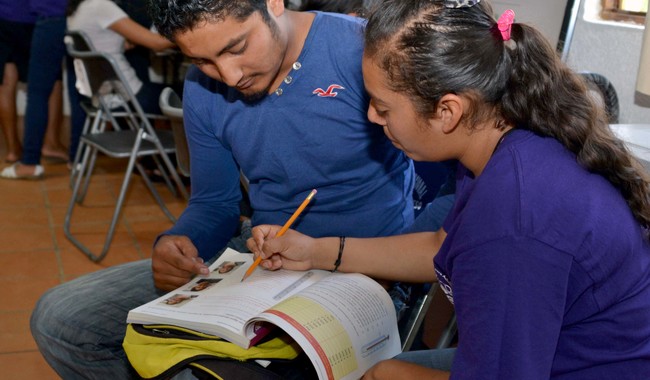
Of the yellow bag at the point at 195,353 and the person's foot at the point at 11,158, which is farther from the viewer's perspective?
the person's foot at the point at 11,158

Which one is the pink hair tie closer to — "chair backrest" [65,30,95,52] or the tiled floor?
the tiled floor

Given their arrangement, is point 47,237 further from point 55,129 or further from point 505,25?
point 505,25

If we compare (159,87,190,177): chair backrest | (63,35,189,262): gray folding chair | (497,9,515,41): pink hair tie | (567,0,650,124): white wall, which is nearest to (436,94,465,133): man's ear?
(497,9,515,41): pink hair tie

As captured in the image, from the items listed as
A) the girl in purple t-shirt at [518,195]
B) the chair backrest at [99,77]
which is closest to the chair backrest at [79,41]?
the chair backrest at [99,77]

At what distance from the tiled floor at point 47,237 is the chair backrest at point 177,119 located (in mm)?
768

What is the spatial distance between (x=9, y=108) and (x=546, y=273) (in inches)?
165

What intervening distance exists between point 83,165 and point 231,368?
270 cm

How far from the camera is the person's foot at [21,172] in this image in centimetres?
423

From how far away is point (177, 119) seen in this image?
7.22 feet

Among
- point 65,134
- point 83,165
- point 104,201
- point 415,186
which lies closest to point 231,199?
point 415,186

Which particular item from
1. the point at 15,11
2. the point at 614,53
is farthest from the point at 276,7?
the point at 15,11

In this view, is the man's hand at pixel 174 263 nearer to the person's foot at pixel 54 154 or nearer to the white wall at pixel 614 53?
the white wall at pixel 614 53

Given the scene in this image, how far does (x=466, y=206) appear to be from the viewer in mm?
891

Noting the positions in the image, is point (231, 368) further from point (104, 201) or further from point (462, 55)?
point (104, 201)
